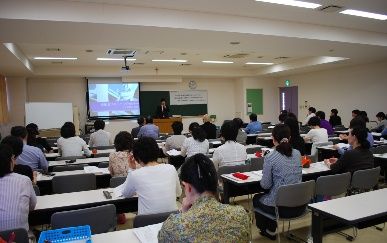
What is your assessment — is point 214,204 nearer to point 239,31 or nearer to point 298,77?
point 239,31

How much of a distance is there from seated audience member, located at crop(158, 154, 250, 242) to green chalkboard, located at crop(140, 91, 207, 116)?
456 inches

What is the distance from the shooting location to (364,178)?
136 inches

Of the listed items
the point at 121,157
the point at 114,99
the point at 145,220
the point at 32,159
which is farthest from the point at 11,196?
the point at 114,99

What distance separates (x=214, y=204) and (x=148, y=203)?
3.96ft

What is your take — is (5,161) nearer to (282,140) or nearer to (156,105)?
(282,140)

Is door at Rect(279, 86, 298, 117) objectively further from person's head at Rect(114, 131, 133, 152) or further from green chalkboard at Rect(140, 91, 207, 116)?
person's head at Rect(114, 131, 133, 152)

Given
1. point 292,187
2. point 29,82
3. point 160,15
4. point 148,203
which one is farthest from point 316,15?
point 29,82

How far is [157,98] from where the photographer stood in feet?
43.0

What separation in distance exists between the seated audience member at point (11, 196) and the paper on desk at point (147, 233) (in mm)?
945

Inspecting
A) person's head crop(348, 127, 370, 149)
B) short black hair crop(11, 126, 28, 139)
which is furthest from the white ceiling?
person's head crop(348, 127, 370, 149)

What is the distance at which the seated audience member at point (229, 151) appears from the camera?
416 centimetres

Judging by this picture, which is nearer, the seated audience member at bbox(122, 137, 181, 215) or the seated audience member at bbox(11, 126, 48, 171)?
the seated audience member at bbox(122, 137, 181, 215)

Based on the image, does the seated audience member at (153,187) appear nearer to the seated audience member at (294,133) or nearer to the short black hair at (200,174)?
the short black hair at (200,174)

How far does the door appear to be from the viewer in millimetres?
14062
